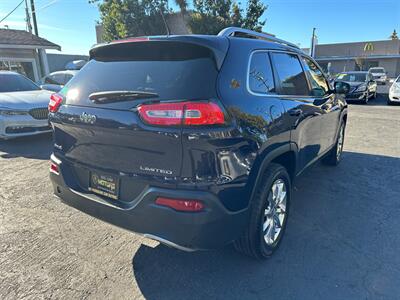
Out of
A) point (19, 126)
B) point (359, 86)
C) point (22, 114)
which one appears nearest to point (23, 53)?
point (22, 114)

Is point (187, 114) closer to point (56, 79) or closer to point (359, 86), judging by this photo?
point (56, 79)

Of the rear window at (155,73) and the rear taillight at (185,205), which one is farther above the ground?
the rear window at (155,73)

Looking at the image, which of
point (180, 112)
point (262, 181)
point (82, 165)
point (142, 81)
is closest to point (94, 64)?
point (142, 81)

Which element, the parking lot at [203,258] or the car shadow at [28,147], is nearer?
the parking lot at [203,258]

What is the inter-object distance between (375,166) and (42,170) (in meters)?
5.75

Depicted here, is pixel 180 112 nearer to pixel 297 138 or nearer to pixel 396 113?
pixel 297 138

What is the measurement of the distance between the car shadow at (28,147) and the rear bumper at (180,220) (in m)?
4.30

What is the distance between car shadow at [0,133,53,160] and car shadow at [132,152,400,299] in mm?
4182

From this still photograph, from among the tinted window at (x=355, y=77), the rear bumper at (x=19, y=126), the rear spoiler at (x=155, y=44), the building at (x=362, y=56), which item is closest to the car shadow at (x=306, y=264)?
the rear spoiler at (x=155, y=44)

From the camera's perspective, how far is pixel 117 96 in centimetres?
230

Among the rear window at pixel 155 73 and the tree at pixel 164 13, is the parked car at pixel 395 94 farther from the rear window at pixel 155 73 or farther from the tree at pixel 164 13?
the rear window at pixel 155 73

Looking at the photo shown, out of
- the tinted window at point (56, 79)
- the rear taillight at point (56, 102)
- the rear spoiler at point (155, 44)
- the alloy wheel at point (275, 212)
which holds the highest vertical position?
the rear spoiler at point (155, 44)

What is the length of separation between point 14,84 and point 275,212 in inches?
301

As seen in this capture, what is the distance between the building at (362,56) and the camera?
45094 mm
